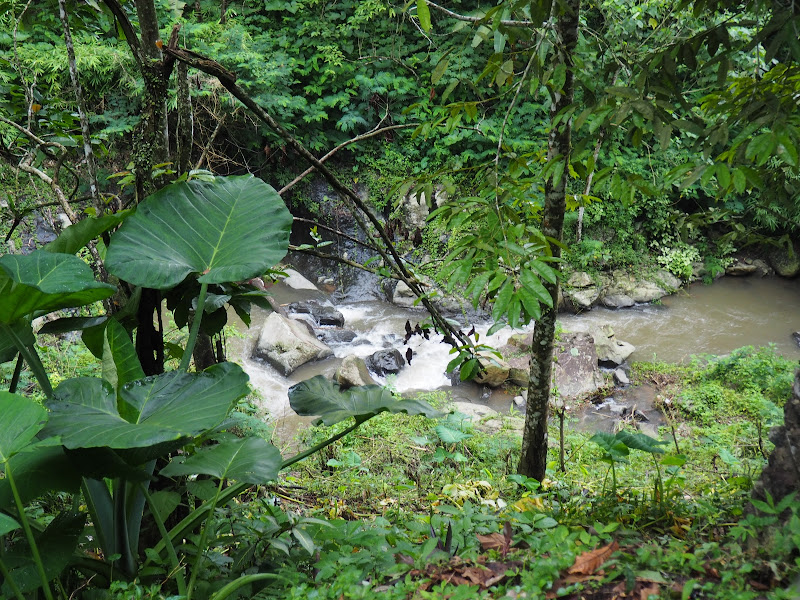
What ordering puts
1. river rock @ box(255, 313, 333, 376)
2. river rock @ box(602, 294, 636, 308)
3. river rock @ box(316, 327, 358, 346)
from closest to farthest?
river rock @ box(255, 313, 333, 376), river rock @ box(316, 327, 358, 346), river rock @ box(602, 294, 636, 308)

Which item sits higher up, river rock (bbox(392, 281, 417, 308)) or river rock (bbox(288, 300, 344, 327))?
river rock (bbox(392, 281, 417, 308))

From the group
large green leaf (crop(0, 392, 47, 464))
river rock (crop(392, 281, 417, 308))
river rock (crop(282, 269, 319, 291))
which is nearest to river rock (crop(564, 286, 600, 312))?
river rock (crop(392, 281, 417, 308))

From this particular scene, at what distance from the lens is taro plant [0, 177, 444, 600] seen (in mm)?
1101

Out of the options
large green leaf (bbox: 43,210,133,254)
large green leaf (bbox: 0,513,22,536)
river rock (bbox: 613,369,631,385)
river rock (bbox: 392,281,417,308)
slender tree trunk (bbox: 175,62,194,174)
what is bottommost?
river rock (bbox: 613,369,631,385)

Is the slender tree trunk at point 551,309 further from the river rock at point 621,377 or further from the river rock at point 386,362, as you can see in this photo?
the river rock at point 621,377

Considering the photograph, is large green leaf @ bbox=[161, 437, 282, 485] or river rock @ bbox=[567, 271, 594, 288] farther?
river rock @ bbox=[567, 271, 594, 288]

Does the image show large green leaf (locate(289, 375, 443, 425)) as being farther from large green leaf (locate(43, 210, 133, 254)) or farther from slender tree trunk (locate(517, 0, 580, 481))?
slender tree trunk (locate(517, 0, 580, 481))

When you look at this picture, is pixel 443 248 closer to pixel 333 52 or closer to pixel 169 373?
pixel 333 52

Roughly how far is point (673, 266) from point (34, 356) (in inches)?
→ 352

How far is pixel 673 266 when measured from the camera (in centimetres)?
856

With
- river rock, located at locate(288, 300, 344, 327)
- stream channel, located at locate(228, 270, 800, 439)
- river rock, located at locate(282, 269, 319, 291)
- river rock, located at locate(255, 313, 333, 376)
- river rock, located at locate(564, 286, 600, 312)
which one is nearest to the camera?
stream channel, located at locate(228, 270, 800, 439)

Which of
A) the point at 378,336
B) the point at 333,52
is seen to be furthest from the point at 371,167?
the point at 378,336

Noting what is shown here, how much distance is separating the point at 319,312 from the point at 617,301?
439 cm

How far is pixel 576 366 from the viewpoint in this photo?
238 inches
